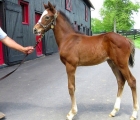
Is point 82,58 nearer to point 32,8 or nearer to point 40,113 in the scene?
point 40,113

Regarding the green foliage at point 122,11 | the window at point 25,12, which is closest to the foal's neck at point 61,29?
the window at point 25,12

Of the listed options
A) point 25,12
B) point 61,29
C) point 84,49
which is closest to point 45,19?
point 61,29

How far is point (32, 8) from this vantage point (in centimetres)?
1438

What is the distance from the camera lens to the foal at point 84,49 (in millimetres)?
4164

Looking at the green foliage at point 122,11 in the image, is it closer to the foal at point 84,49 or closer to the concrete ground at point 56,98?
the concrete ground at point 56,98

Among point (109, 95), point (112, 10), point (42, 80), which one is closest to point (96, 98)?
point (109, 95)

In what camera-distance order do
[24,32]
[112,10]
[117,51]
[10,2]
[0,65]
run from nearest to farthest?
[117,51]
[0,65]
[10,2]
[24,32]
[112,10]

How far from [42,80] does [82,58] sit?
381 cm

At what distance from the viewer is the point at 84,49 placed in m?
4.24

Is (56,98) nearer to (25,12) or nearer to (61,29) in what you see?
(61,29)

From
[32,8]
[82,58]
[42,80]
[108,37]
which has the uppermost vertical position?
[32,8]

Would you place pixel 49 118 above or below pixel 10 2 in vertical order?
below

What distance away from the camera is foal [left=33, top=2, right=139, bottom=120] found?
4164mm

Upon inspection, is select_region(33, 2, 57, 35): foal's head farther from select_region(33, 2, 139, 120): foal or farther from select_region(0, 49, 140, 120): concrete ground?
select_region(0, 49, 140, 120): concrete ground
